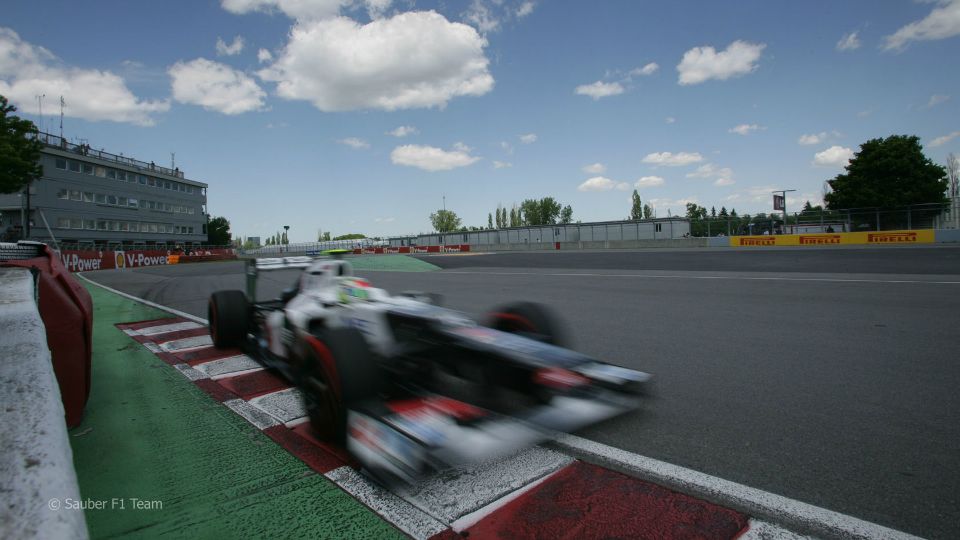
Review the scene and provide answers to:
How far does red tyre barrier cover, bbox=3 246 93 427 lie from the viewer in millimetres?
2674

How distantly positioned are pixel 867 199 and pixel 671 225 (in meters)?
14.8

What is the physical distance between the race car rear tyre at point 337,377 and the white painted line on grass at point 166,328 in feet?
15.1

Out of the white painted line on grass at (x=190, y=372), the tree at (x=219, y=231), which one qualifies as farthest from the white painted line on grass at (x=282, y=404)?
the tree at (x=219, y=231)

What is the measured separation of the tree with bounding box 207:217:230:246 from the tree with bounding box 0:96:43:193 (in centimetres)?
5546

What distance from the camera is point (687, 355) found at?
4270mm

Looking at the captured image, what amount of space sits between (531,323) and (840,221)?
31410mm

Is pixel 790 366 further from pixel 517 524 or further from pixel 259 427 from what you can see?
pixel 259 427

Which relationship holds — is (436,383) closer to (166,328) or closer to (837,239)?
(166,328)

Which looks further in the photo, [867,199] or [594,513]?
[867,199]

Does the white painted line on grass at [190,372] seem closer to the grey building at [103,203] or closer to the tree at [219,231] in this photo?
the grey building at [103,203]

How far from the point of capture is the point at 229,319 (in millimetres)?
4910

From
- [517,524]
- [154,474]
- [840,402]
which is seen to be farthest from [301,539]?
[840,402]

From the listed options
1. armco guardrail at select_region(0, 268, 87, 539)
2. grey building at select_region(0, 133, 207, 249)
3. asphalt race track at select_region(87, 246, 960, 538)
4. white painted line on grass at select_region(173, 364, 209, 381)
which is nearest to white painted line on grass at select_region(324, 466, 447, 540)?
asphalt race track at select_region(87, 246, 960, 538)

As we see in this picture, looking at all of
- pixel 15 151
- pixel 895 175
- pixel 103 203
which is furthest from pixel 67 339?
pixel 103 203
